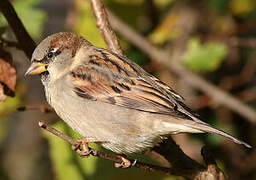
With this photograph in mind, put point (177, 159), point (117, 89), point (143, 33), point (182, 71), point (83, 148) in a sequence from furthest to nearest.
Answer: point (143, 33), point (182, 71), point (117, 89), point (177, 159), point (83, 148)

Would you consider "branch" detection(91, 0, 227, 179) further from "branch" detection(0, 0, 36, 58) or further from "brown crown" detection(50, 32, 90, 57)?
"branch" detection(0, 0, 36, 58)

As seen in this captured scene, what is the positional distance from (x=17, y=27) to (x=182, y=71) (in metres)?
1.51

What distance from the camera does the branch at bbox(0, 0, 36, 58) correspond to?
7.18ft

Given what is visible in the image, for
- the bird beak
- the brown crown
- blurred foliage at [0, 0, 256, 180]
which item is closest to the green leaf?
blurred foliage at [0, 0, 256, 180]

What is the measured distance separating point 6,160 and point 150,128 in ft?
10.0

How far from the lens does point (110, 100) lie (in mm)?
2395

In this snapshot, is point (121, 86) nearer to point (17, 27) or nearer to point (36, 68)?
point (36, 68)

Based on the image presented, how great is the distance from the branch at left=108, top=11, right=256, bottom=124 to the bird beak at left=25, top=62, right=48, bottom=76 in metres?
0.99

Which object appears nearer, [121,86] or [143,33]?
[121,86]

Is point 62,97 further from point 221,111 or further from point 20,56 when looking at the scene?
point 221,111

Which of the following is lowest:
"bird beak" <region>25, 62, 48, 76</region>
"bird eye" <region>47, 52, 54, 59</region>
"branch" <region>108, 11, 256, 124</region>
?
"bird beak" <region>25, 62, 48, 76</region>

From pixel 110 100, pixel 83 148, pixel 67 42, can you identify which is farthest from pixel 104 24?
pixel 83 148

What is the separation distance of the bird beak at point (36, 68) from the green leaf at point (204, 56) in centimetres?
120

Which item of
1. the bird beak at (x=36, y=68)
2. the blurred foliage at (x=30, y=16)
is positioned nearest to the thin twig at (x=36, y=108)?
the bird beak at (x=36, y=68)
